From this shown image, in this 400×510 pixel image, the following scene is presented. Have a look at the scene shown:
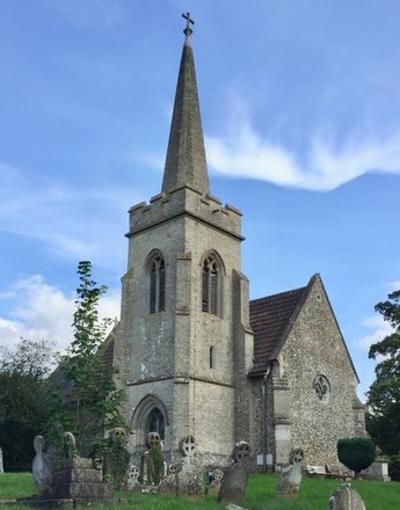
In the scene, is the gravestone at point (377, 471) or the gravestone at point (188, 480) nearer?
the gravestone at point (188, 480)

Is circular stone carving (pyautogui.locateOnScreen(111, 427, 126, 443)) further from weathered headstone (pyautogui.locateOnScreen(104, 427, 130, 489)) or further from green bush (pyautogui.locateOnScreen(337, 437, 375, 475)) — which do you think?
green bush (pyautogui.locateOnScreen(337, 437, 375, 475))

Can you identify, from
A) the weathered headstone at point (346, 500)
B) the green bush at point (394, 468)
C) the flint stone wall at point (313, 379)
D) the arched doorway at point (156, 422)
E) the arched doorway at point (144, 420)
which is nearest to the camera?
Answer: the weathered headstone at point (346, 500)

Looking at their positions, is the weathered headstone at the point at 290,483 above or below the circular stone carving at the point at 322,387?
below

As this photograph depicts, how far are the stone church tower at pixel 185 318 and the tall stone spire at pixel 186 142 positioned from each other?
6cm

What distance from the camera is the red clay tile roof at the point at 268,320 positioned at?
29245mm

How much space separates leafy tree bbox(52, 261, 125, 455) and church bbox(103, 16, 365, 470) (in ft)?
19.8

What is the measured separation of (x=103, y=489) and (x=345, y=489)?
5.90 m

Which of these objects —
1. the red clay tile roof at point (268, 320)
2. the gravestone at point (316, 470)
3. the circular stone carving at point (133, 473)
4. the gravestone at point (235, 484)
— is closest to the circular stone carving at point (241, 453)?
the gravestone at point (235, 484)

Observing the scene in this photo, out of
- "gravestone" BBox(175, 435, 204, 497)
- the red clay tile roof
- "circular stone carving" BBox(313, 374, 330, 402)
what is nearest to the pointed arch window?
the red clay tile roof

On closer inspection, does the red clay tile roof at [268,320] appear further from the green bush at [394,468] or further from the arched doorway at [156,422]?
the green bush at [394,468]

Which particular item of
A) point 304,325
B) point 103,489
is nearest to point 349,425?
point 304,325

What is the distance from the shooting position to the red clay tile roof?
29245 millimetres

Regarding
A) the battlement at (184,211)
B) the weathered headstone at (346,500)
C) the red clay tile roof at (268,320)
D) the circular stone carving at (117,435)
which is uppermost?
the battlement at (184,211)

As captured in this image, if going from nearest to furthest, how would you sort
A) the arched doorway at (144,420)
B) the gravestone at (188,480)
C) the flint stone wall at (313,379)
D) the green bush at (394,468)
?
the gravestone at (188,480)
the arched doorway at (144,420)
the flint stone wall at (313,379)
the green bush at (394,468)
